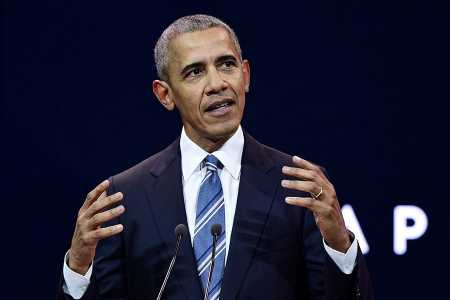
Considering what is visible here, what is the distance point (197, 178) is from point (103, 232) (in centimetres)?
40

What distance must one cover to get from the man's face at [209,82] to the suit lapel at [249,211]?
0.35ft

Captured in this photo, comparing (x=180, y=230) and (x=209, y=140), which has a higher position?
(x=209, y=140)

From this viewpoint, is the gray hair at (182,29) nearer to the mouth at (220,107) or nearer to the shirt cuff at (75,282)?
the mouth at (220,107)

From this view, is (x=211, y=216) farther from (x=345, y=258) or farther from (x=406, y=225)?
(x=406, y=225)

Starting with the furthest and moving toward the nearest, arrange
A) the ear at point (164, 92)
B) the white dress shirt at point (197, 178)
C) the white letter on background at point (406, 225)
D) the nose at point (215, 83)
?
the white letter on background at point (406, 225)
the ear at point (164, 92)
the nose at point (215, 83)
the white dress shirt at point (197, 178)

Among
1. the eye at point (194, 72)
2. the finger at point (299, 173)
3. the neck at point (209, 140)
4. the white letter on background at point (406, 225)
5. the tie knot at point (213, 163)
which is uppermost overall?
the eye at point (194, 72)

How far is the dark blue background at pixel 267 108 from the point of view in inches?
126

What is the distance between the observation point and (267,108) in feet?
10.8

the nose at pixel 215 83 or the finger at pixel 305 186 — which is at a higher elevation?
the nose at pixel 215 83

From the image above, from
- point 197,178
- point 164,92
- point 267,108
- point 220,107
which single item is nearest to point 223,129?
point 220,107

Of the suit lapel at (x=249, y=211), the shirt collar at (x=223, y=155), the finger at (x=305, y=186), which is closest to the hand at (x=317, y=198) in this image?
the finger at (x=305, y=186)

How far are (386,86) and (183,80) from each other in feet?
3.57

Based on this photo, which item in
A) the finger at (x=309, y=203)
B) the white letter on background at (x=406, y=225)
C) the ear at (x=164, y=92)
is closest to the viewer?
the finger at (x=309, y=203)

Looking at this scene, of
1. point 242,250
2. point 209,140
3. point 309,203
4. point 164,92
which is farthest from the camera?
point 164,92
